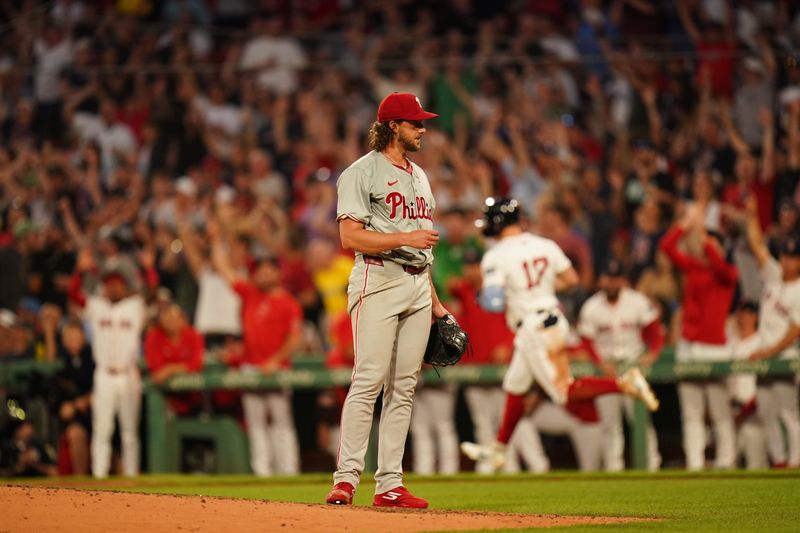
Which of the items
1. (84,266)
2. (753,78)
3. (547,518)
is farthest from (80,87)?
(547,518)

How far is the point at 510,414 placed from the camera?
1056 centimetres

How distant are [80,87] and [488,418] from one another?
697 cm

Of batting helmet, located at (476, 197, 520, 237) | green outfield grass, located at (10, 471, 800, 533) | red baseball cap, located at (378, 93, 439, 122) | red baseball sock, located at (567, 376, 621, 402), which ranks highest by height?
red baseball cap, located at (378, 93, 439, 122)

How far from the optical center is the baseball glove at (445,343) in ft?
24.3

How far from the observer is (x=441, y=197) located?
15508 millimetres

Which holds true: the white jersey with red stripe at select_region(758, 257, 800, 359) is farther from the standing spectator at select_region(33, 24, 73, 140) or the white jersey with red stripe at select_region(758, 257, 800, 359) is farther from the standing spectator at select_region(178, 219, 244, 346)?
the standing spectator at select_region(33, 24, 73, 140)

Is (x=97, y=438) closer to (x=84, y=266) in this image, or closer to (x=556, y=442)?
(x=84, y=266)

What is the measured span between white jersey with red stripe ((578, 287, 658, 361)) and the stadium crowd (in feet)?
0.29

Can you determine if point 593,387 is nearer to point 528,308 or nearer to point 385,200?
point 528,308

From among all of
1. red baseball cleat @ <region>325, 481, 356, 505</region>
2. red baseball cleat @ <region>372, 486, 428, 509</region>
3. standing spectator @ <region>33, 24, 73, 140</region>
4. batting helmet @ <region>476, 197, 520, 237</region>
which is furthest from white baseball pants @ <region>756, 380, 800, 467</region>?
standing spectator @ <region>33, 24, 73, 140</region>

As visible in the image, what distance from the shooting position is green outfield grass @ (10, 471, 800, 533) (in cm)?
682

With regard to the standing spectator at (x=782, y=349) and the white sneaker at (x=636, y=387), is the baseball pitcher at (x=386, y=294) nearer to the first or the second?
the white sneaker at (x=636, y=387)

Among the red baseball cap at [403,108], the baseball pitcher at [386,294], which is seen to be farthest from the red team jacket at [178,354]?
the red baseball cap at [403,108]

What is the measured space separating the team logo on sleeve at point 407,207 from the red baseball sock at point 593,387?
3407mm
